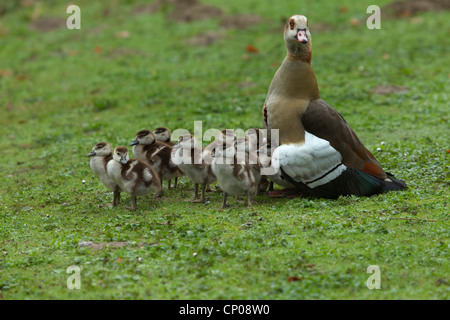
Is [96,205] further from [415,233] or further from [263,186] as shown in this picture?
[415,233]

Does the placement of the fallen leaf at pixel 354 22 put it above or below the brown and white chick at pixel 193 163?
above

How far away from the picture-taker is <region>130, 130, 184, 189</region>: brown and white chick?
992 cm

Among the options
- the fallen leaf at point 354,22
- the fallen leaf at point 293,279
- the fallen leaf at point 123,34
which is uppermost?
the fallen leaf at point 354,22

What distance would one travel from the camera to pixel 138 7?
907 inches

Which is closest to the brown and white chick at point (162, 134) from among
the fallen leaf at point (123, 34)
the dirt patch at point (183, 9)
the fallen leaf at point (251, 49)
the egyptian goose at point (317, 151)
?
the egyptian goose at point (317, 151)

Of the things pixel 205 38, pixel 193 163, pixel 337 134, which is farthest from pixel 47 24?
pixel 337 134

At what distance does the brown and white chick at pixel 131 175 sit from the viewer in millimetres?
9008

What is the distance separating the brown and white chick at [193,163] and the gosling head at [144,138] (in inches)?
29.0

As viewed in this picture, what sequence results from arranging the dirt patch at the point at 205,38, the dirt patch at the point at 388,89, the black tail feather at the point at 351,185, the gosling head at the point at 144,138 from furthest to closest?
the dirt patch at the point at 205,38
the dirt patch at the point at 388,89
the gosling head at the point at 144,138
the black tail feather at the point at 351,185

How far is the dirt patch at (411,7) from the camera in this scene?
20.6 meters

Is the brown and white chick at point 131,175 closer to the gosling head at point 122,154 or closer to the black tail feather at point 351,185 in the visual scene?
the gosling head at point 122,154

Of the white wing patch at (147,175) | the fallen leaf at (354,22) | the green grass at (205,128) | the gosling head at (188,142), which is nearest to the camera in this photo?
the green grass at (205,128)

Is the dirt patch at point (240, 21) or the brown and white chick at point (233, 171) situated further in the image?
the dirt patch at point (240, 21)
